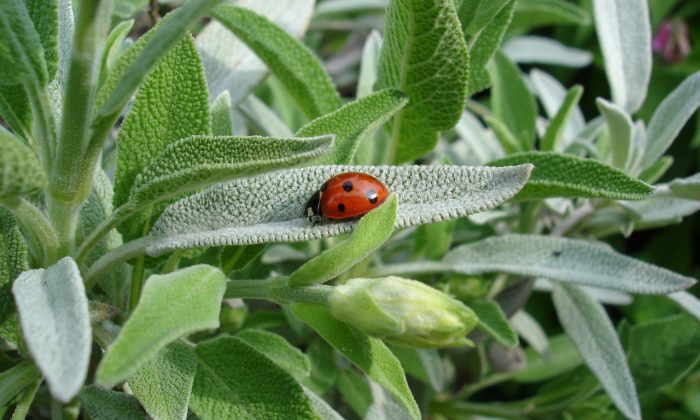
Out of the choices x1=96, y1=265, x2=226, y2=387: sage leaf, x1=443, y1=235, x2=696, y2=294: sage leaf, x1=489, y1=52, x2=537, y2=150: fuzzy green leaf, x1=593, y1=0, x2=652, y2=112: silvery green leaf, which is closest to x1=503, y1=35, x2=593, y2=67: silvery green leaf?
x1=489, y1=52, x2=537, y2=150: fuzzy green leaf

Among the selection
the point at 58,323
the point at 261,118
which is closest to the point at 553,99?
the point at 261,118

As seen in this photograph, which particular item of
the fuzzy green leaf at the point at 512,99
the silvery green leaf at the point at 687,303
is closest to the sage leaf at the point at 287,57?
the fuzzy green leaf at the point at 512,99

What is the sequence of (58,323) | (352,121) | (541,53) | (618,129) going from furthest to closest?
1. (541,53)
2. (618,129)
3. (352,121)
4. (58,323)

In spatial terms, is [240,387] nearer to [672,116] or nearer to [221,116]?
[221,116]

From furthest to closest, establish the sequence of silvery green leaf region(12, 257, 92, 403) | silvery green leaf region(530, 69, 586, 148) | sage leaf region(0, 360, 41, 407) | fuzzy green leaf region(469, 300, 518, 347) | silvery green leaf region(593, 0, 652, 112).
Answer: silvery green leaf region(530, 69, 586, 148)
silvery green leaf region(593, 0, 652, 112)
fuzzy green leaf region(469, 300, 518, 347)
sage leaf region(0, 360, 41, 407)
silvery green leaf region(12, 257, 92, 403)

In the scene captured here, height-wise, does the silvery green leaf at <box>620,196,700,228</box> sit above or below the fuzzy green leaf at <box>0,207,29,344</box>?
below

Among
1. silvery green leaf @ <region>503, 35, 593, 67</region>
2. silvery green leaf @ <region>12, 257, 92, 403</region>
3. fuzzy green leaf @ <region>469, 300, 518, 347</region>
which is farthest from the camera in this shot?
silvery green leaf @ <region>503, 35, 593, 67</region>

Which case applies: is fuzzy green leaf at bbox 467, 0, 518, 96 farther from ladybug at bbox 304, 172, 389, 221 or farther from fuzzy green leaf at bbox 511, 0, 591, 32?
fuzzy green leaf at bbox 511, 0, 591, 32

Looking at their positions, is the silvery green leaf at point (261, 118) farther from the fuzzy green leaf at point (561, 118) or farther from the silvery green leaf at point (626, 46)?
the silvery green leaf at point (626, 46)

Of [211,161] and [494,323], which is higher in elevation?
[211,161]
